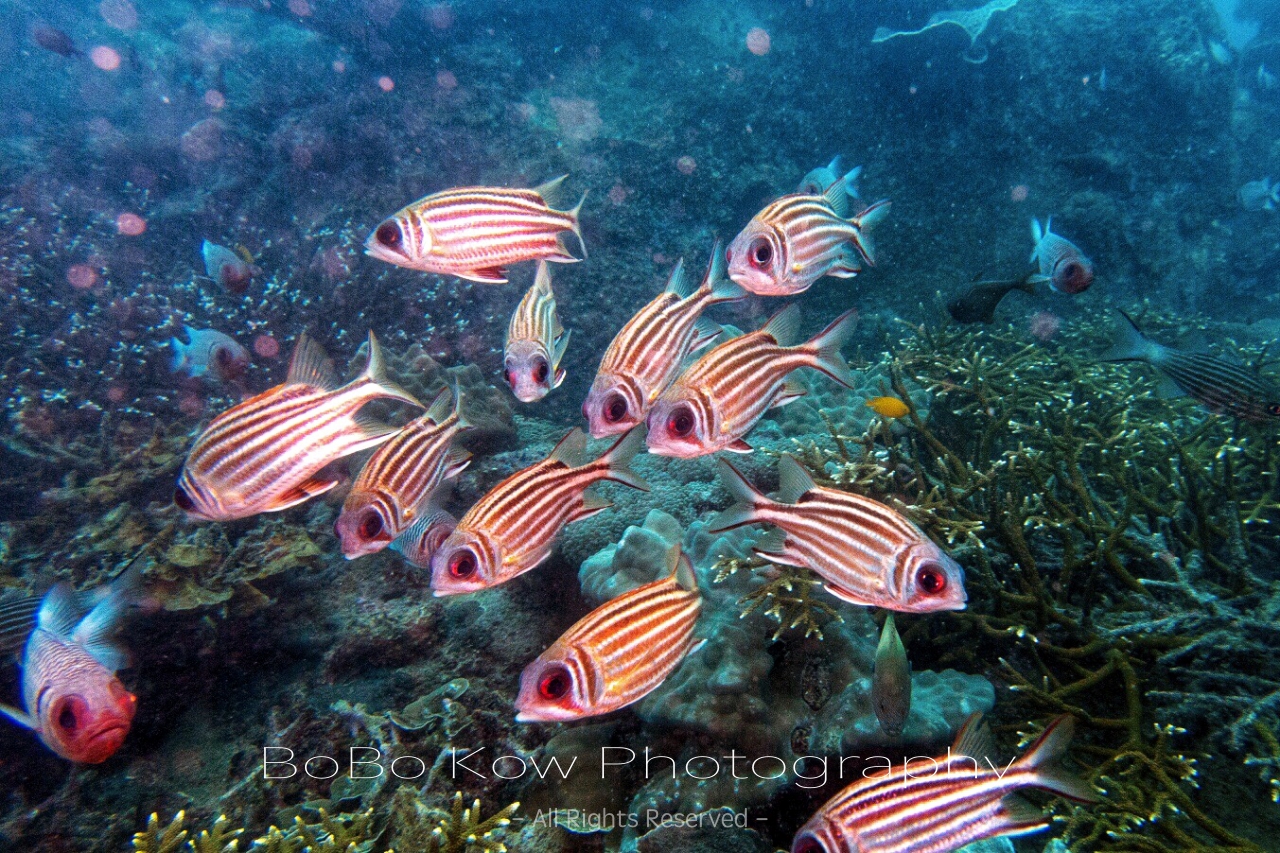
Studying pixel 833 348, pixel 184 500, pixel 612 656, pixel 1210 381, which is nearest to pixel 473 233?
pixel 184 500

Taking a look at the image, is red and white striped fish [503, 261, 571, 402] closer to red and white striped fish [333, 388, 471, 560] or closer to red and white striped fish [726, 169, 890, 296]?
red and white striped fish [333, 388, 471, 560]

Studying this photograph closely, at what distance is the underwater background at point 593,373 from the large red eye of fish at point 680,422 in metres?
1.40

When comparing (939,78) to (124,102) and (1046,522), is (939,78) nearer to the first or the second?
(1046,522)

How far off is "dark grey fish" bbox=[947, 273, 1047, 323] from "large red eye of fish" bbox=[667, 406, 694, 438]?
443 centimetres

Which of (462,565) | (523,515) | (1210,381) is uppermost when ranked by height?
(1210,381)

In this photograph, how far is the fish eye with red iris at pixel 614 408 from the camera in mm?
2980

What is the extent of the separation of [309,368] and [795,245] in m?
2.69

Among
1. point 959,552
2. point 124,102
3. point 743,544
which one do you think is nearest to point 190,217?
point 124,102

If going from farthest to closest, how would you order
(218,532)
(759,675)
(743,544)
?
1. (218,532)
2. (743,544)
3. (759,675)

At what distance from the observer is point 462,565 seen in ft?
8.77

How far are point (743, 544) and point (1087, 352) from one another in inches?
299

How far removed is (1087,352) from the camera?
8.58 m

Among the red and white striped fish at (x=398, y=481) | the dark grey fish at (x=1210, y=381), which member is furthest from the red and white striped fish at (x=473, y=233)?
the dark grey fish at (x=1210, y=381)

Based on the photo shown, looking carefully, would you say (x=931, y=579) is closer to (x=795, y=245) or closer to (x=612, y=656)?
(x=612, y=656)
